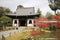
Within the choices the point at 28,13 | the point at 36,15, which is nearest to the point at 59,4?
the point at 36,15

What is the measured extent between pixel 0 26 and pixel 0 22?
39.1 inches

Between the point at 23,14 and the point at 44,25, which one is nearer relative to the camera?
the point at 44,25

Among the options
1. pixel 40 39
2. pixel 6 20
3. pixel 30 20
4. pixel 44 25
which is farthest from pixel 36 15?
pixel 40 39

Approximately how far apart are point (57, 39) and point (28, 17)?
3498 cm

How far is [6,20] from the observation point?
144 ft

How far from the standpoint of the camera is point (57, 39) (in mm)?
18219

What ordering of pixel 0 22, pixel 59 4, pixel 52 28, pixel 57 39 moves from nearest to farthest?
pixel 57 39 → pixel 59 4 → pixel 52 28 → pixel 0 22

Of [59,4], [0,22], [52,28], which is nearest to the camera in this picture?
[59,4]

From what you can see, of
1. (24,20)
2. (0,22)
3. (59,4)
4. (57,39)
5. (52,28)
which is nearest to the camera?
(57,39)

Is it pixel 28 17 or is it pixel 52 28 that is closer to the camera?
pixel 52 28

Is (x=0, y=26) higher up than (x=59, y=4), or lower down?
lower down

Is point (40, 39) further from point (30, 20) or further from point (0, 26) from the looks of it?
point (30, 20)

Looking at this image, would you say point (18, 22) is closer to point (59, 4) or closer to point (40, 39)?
point (59, 4)

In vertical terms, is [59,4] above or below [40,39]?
above
